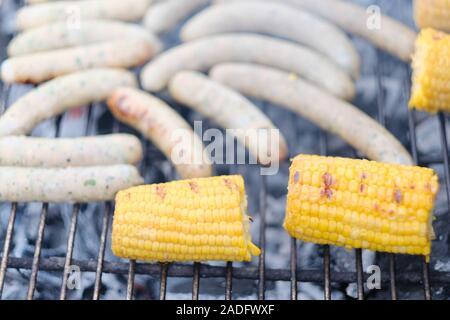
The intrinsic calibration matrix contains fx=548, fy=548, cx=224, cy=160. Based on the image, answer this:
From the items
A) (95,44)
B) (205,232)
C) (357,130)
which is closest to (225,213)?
(205,232)

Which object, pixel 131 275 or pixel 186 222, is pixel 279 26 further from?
pixel 131 275

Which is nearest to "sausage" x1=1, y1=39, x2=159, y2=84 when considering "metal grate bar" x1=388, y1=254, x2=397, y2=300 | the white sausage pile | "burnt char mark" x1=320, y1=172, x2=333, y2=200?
the white sausage pile

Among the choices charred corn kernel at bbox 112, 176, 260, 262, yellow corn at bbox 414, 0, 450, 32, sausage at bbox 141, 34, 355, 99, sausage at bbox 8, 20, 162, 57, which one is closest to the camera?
charred corn kernel at bbox 112, 176, 260, 262

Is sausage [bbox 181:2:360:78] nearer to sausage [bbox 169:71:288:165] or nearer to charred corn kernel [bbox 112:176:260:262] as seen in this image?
sausage [bbox 169:71:288:165]

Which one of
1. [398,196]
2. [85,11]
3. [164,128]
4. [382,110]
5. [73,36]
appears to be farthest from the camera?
[85,11]

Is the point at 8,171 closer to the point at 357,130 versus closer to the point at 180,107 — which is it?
the point at 180,107

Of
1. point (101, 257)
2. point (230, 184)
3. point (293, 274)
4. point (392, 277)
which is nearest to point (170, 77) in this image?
point (230, 184)

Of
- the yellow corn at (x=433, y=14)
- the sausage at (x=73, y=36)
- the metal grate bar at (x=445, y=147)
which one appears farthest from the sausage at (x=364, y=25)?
the sausage at (x=73, y=36)
